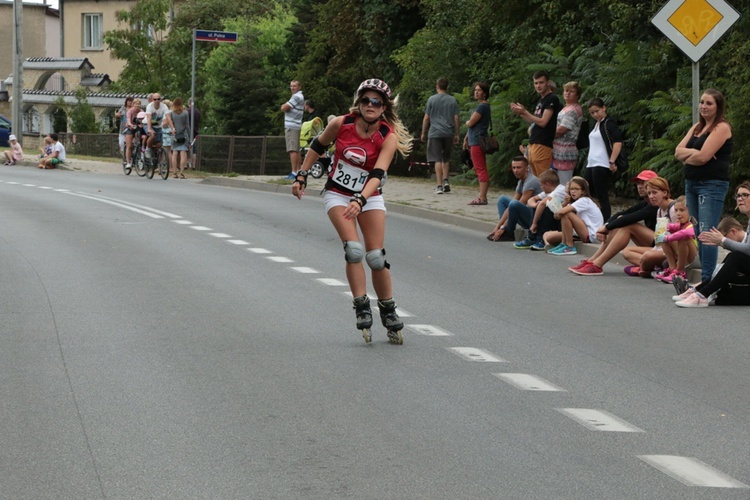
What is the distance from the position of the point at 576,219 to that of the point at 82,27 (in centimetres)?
6699

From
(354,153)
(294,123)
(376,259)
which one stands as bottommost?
(294,123)

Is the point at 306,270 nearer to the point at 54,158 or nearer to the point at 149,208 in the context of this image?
the point at 149,208

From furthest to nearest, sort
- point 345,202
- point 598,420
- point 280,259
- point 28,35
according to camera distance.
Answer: point 28,35 < point 280,259 < point 345,202 < point 598,420

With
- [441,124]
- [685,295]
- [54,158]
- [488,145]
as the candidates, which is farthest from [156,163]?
[685,295]

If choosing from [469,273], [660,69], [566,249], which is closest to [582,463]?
[469,273]

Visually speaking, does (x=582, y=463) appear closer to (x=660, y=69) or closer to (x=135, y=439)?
(x=135, y=439)

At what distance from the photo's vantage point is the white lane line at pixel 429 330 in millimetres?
10508

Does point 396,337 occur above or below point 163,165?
above

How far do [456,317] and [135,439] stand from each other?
486 centimetres

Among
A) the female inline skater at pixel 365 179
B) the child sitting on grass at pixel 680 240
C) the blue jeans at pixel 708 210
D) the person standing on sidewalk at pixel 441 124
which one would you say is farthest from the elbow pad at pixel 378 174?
the person standing on sidewalk at pixel 441 124

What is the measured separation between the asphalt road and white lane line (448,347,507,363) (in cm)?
2

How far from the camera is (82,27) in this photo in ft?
262

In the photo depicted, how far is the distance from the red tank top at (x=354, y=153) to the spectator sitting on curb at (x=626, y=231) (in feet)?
16.4

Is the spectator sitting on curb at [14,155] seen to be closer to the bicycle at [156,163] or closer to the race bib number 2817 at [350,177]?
the bicycle at [156,163]
